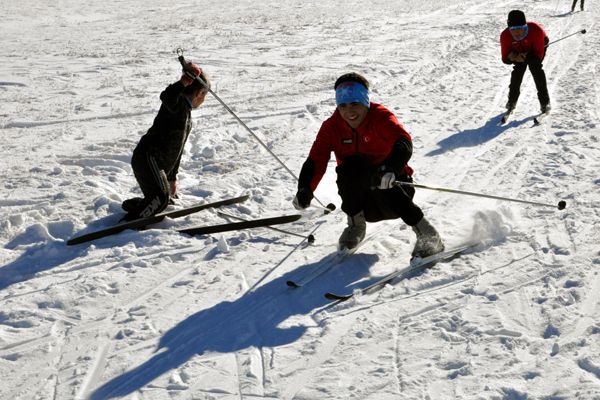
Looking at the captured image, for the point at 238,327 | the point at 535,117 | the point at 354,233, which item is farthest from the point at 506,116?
the point at 238,327

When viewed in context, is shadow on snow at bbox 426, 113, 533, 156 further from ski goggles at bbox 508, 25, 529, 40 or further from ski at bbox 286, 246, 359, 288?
ski at bbox 286, 246, 359, 288

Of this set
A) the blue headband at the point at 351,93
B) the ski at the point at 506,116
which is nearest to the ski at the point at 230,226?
the blue headband at the point at 351,93

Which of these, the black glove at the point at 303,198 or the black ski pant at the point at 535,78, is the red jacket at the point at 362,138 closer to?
the black glove at the point at 303,198

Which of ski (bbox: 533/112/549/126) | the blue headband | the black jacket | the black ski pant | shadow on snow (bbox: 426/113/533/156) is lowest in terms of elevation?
shadow on snow (bbox: 426/113/533/156)

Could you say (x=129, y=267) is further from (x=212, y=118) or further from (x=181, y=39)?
(x=181, y=39)

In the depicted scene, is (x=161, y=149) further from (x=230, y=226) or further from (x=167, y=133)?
(x=230, y=226)

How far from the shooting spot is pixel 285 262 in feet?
16.9

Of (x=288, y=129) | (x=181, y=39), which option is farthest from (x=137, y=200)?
(x=181, y=39)

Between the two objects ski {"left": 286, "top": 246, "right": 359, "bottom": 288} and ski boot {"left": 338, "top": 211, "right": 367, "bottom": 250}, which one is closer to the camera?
ski {"left": 286, "top": 246, "right": 359, "bottom": 288}

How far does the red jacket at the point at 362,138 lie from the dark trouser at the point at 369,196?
9cm

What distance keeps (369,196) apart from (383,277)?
0.59 meters

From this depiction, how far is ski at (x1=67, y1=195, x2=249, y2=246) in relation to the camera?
5508 mm

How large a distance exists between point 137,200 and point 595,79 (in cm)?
846

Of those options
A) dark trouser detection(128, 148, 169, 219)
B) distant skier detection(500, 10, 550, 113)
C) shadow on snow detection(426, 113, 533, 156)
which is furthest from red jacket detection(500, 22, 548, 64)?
dark trouser detection(128, 148, 169, 219)
